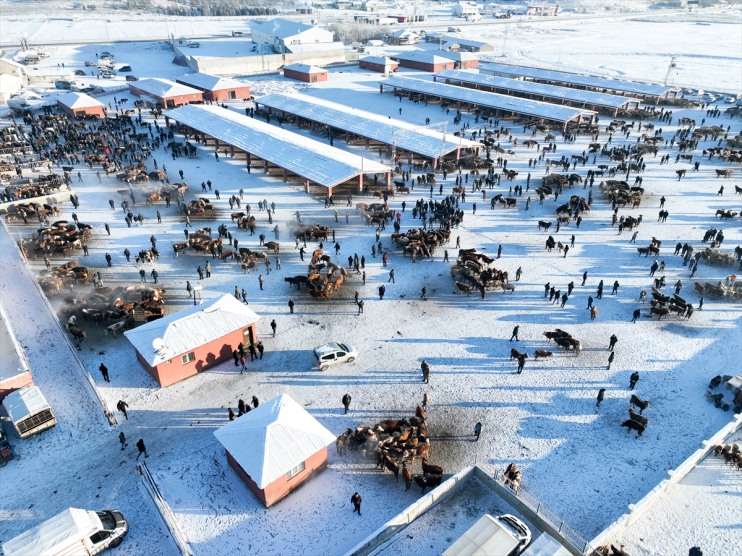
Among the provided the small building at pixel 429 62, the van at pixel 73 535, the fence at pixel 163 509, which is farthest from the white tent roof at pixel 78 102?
the van at pixel 73 535

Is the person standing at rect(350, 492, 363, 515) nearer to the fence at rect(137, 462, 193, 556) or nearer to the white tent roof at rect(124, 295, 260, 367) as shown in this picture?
the fence at rect(137, 462, 193, 556)

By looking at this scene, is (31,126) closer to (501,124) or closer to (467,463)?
(501,124)

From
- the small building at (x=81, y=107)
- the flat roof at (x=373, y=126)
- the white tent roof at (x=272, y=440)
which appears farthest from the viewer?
the small building at (x=81, y=107)

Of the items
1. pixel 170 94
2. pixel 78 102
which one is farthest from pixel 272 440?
pixel 78 102

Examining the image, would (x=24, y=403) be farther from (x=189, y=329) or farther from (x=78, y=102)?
(x=78, y=102)

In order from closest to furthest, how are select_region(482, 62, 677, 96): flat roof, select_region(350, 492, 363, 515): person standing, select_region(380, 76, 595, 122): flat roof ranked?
1. select_region(350, 492, 363, 515): person standing
2. select_region(380, 76, 595, 122): flat roof
3. select_region(482, 62, 677, 96): flat roof

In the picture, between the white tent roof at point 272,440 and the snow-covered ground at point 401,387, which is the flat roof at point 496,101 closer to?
the snow-covered ground at point 401,387

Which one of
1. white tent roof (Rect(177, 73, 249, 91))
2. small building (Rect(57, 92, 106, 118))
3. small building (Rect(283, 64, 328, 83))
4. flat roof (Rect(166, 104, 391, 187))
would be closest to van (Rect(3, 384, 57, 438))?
flat roof (Rect(166, 104, 391, 187))
